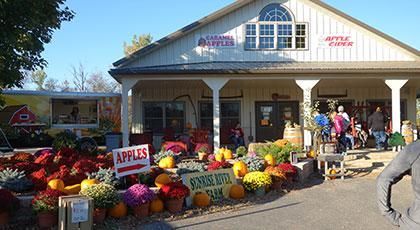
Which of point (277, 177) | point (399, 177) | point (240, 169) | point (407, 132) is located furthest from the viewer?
point (407, 132)

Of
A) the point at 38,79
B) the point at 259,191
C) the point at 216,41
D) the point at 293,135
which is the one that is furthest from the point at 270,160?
the point at 38,79

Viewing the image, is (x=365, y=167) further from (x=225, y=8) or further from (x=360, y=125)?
(x=225, y=8)

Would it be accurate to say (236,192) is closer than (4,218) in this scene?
No

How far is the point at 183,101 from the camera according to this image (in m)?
18.8

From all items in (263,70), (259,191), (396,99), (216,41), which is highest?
(216,41)

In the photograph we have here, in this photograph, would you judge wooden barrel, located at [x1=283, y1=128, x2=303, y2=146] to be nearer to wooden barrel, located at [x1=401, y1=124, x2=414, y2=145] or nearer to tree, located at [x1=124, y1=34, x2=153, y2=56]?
wooden barrel, located at [x1=401, y1=124, x2=414, y2=145]

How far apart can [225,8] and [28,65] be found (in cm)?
867

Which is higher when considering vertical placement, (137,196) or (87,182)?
(87,182)

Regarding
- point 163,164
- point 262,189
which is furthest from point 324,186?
point 163,164

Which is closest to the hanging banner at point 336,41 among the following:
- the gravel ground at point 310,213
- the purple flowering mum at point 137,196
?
the gravel ground at point 310,213

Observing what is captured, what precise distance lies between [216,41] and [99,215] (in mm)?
11789

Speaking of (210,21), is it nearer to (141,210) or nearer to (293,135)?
(293,135)

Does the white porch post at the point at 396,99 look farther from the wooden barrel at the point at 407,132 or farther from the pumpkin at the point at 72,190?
the pumpkin at the point at 72,190

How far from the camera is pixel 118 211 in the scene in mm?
6809
